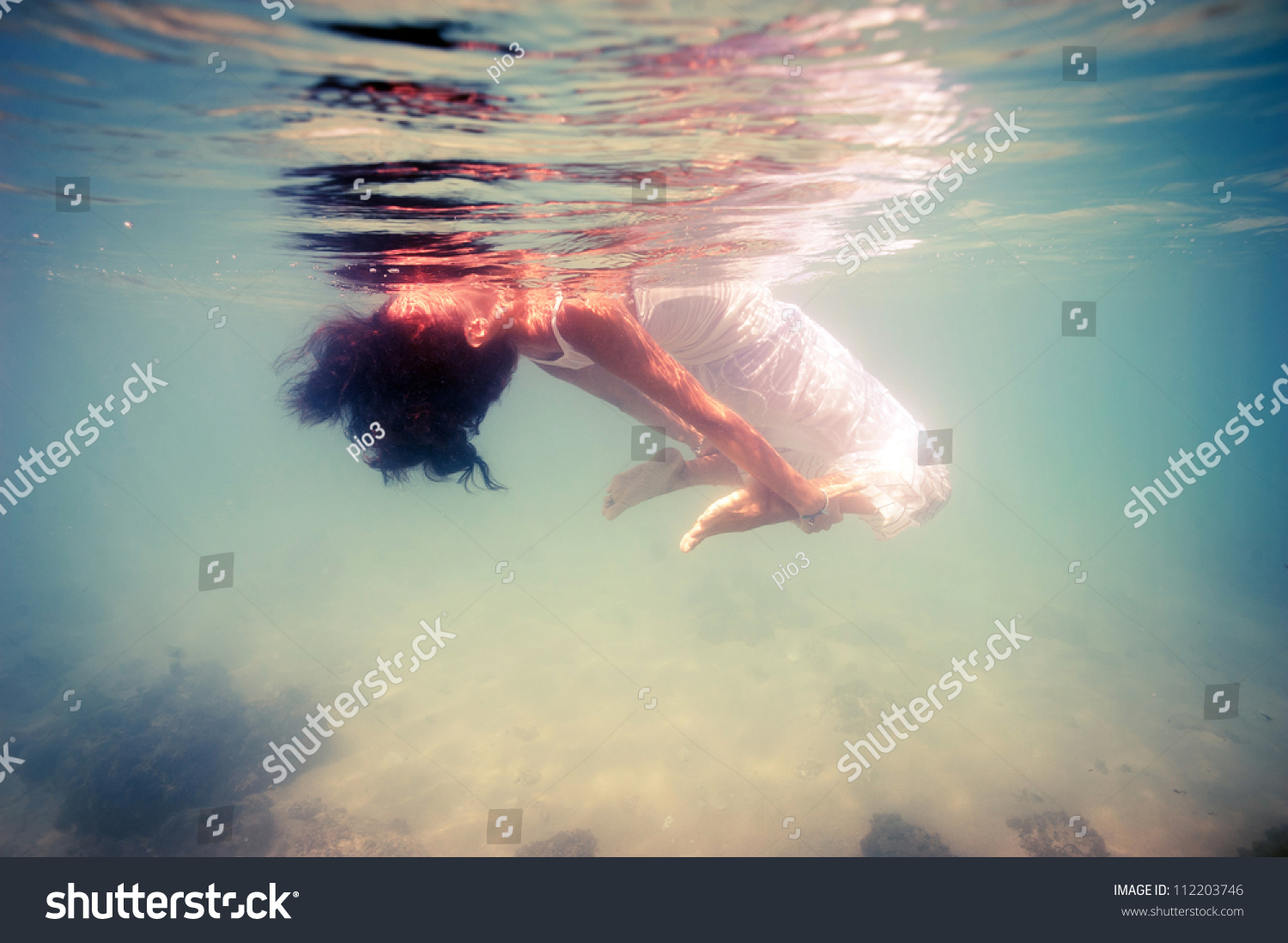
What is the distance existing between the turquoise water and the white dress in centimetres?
180

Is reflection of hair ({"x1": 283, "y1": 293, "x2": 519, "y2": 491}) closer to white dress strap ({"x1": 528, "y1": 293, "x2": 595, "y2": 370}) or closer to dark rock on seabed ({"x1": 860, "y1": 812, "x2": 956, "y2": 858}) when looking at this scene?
→ white dress strap ({"x1": 528, "y1": 293, "x2": 595, "y2": 370})

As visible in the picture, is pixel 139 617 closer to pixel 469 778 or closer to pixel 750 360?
pixel 469 778

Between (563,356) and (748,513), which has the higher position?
(563,356)

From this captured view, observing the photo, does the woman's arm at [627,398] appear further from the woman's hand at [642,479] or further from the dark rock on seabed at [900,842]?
the dark rock on seabed at [900,842]

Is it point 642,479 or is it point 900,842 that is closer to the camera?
point 642,479

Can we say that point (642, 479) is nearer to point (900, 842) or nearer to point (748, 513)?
point (748, 513)

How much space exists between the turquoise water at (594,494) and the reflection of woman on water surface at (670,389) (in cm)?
96

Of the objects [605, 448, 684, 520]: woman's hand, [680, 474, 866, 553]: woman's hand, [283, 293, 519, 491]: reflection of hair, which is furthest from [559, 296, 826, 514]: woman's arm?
[605, 448, 684, 520]: woman's hand

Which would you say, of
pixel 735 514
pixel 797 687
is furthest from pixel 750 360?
pixel 797 687

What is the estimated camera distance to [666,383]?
11.1 feet

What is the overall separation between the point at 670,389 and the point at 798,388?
1.69 meters

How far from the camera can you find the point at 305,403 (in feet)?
12.0

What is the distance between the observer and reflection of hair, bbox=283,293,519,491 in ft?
11.0

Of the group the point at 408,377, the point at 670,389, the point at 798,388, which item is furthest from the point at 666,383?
the point at 798,388
